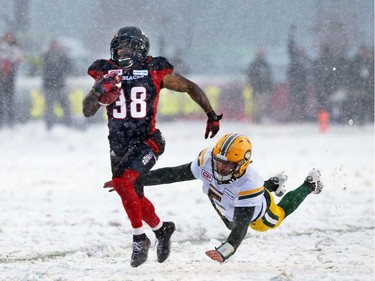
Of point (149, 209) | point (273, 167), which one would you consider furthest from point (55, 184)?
point (149, 209)

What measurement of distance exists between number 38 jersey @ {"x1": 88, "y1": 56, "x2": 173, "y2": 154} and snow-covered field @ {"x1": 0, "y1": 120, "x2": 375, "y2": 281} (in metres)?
1.04

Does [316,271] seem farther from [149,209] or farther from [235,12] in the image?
[235,12]

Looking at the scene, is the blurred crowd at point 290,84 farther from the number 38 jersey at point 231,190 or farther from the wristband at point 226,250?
the wristband at point 226,250

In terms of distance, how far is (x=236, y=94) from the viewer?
1717 centimetres

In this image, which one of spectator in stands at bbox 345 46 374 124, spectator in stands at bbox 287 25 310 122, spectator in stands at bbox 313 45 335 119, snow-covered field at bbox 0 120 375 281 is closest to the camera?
snow-covered field at bbox 0 120 375 281

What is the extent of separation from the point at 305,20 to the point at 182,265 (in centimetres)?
920

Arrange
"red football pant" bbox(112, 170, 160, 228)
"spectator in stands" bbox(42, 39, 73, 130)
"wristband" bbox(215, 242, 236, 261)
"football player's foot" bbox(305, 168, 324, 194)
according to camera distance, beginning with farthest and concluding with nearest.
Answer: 1. "spectator in stands" bbox(42, 39, 73, 130)
2. "football player's foot" bbox(305, 168, 324, 194)
3. "red football pant" bbox(112, 170, 160, 228)
4. "wristband" bbox(215, 242, 236, 261)

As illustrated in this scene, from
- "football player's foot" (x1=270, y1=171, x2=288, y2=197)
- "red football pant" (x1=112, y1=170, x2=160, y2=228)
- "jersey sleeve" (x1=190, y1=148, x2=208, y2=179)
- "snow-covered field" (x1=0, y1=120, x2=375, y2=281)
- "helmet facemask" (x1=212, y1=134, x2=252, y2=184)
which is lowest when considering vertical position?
"snow-covered field" (x1=0, y1=120, x2=375, y2=281)

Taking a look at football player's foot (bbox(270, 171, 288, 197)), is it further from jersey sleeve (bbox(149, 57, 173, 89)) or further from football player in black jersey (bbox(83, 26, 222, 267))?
jersey sleeve (bbox(149, 57, 173, 89))

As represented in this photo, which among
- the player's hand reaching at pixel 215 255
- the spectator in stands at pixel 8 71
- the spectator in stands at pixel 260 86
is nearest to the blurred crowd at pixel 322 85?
the spectator in stands at pixel 260 86

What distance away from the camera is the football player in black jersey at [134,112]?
588cm

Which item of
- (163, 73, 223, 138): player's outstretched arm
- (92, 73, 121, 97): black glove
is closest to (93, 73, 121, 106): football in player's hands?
(92, 73, 121, 97): black glove

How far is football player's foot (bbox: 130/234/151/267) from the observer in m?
5.96

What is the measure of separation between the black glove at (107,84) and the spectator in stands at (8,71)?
8.20 meters
